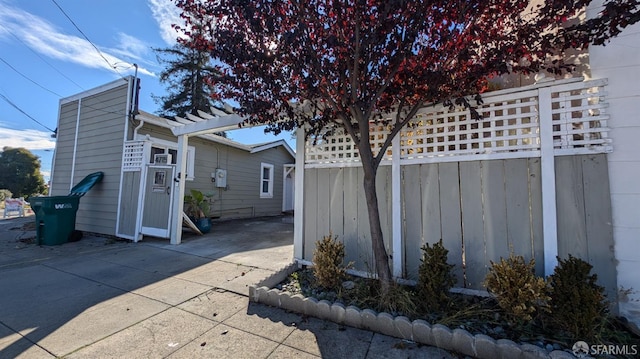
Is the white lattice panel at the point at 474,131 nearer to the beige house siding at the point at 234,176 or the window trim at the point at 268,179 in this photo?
the beige house siding at the point at 234,176

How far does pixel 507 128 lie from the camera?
277 cm

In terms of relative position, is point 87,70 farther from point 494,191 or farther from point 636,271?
point 636,271

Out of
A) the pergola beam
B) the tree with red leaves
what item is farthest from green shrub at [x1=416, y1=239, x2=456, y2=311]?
the pergola beam

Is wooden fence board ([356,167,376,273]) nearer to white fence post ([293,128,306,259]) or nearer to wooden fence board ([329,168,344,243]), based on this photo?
wooden fence board ([329,168,344,243])

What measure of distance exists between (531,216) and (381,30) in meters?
2.33

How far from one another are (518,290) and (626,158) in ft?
4.99

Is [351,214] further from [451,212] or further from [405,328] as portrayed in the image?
[405,328]

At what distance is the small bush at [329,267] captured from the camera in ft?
9.89

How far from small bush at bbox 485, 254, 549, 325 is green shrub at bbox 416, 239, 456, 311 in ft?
1.21

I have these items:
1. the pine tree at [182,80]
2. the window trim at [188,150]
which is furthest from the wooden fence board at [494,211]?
the pine tree at [182,80]

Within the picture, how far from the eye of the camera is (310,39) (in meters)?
2.63

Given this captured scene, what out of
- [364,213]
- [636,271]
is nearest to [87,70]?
[364,213]

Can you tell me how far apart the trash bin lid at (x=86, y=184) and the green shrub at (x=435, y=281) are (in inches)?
312

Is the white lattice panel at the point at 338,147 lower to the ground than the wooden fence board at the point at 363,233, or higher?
higher
